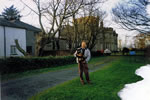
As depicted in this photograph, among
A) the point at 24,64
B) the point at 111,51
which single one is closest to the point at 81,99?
the point at 24,64

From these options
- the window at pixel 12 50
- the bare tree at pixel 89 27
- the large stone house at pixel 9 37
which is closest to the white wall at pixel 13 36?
the large stone house at pixel 9 37

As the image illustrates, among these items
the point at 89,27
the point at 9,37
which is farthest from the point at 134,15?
the point at 9,37

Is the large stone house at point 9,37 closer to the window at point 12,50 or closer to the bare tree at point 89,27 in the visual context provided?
the window at point 12,50

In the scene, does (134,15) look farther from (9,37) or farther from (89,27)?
(9,37)

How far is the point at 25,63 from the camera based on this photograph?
9289 mm

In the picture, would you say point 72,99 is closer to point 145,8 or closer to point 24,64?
point 24,64

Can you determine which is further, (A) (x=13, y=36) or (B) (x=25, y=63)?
(A) (x=13, y=36)

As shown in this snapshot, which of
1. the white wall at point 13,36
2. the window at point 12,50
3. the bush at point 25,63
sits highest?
the white wall at point 13,36

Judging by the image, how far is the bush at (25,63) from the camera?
26.1 feet

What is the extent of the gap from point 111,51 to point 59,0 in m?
22.7

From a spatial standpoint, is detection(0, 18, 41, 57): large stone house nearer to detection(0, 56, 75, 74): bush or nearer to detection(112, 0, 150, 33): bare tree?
detection(0, 56, 75, 74): bush

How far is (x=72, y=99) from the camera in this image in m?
3.49

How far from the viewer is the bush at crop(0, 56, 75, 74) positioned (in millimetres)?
7967

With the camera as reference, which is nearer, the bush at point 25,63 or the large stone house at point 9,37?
the bush at point 25,63
